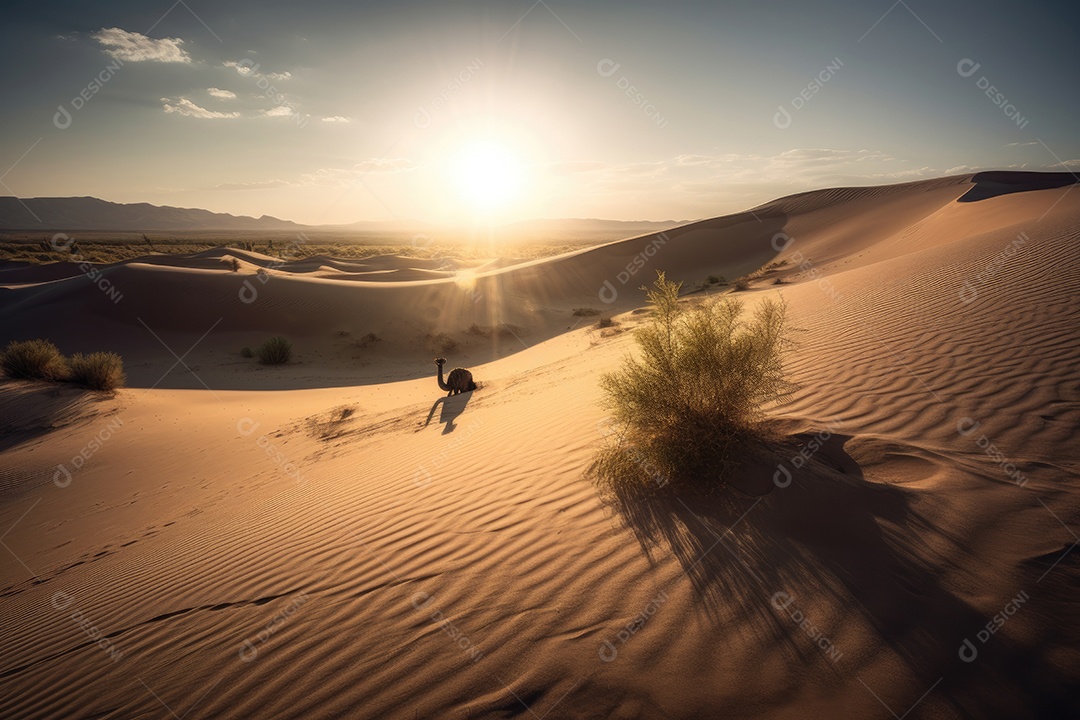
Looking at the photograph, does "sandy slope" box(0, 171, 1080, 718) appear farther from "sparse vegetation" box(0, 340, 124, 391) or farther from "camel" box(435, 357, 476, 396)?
"camel" box(435, 357, 476, 396)

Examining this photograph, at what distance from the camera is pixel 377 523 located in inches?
159

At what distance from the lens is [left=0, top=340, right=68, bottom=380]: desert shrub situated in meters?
9.02

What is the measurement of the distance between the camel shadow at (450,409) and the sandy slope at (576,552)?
15cm

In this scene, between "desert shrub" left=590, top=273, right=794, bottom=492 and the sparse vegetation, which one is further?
the sparse vegetation

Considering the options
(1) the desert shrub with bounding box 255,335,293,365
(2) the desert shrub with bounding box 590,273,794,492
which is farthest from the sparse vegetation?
(2) the desert shrub with bounding box 590,273,794,492

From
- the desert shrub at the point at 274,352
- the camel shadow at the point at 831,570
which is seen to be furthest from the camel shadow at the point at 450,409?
the desert shrub at the point at 274,352

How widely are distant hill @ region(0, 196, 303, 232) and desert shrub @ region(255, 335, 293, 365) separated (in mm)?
162395

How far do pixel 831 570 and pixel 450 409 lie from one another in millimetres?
6623

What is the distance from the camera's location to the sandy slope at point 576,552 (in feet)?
7.16

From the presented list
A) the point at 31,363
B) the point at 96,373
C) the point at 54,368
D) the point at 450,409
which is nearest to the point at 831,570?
the point at 450,409

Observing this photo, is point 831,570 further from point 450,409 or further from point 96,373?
point 96,373

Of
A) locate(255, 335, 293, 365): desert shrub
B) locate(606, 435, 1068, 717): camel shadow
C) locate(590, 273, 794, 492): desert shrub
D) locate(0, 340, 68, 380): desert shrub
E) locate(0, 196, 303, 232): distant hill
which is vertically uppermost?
locate(0, 196, 303, 232): distant hill

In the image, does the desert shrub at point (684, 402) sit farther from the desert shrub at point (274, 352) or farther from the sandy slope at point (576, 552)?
the desert shrub at point (274, 352)

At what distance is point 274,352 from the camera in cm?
1369
